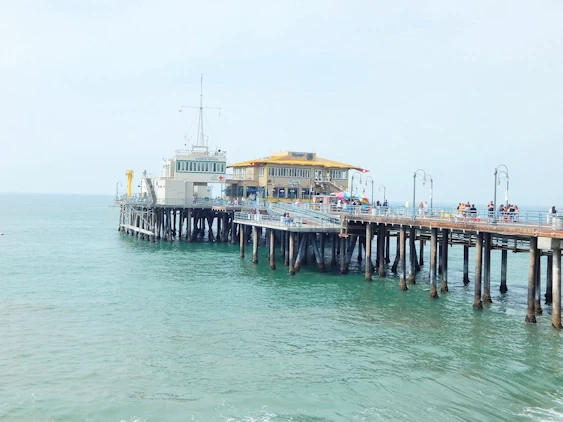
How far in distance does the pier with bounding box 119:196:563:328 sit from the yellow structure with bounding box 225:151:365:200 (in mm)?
4208

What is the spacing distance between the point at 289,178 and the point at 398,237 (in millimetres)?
29328

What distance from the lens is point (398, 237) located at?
43531mm

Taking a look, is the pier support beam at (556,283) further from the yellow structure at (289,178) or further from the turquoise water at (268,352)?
the yellow structure at (289,178)

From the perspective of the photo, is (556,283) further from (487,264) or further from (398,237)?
(398,237)

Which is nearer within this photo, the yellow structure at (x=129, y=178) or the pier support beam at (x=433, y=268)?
the pier support beam at (x=433, y=268)

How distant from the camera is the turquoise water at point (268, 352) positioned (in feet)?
64.9

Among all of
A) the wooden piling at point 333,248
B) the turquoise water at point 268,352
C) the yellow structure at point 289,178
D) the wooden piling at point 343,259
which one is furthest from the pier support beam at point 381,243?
the yellow structure at point 289,178

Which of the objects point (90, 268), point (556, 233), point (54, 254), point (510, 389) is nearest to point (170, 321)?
point (510, 389)

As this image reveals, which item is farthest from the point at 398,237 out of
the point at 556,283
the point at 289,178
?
the point at 289,178

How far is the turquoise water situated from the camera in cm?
1978

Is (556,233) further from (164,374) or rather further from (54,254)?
(54,254)

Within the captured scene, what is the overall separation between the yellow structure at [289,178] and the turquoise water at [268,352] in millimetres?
29264

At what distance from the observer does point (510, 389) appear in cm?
2142

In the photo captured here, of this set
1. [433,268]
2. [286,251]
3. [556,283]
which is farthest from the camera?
[286,251]
